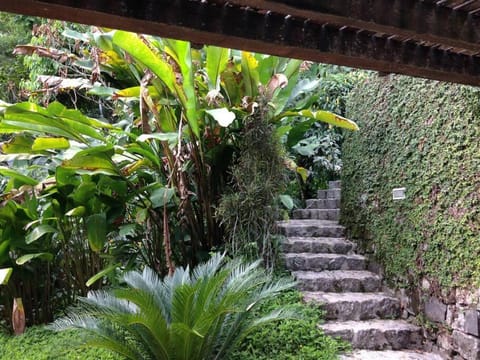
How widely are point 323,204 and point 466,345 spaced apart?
10.0 ft

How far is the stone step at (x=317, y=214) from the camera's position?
18.1 ft

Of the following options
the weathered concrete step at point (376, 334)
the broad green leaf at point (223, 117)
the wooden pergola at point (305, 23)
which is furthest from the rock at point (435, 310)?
the broad green leaf at point (223, 117)

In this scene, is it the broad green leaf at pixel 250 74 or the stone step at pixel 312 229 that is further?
the stone step at pixel 312 229

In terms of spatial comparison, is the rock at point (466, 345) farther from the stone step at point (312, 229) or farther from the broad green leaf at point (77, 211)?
the broad green leaf at point (77, 211)

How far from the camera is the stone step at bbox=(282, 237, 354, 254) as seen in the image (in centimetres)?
A: 443

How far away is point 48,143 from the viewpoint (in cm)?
331

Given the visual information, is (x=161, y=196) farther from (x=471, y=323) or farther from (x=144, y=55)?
(x=471, y=323)

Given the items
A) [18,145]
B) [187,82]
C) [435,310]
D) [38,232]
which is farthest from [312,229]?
[18,145]

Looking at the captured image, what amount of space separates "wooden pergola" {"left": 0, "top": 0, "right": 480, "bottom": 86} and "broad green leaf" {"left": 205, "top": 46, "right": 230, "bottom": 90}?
5.33 feet

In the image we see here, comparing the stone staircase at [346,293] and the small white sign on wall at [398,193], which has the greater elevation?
the small white sign on wall at [398,193]

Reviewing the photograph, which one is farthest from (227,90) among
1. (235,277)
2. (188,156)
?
(235,277)

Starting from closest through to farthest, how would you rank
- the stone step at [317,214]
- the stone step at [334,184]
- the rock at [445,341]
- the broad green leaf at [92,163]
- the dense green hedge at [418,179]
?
1. the dense green hedge at [418,179]
2. the rock at [445,341]
3. the broad green leaf at [92,163]
4. the stone step at [317,214]
5. the stone step at [334,184]

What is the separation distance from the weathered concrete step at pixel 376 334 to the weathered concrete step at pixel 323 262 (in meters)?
0.74

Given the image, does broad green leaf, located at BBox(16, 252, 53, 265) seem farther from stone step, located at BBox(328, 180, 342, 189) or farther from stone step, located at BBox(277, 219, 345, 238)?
stone step, located at BBox(328, 180, 342, 189)
